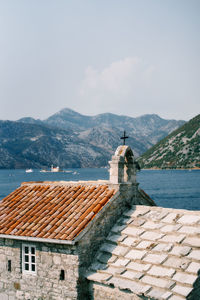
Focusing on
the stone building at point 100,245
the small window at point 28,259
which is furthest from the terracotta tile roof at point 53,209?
the small window at point 28,259

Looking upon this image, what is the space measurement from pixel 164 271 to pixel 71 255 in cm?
300

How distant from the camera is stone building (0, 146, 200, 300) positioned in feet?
33.6

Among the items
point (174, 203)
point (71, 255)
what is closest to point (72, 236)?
point (71, 255)

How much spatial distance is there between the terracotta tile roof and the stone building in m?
0.04

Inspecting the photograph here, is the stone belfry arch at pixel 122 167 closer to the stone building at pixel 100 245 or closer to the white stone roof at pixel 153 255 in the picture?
the stone building at pixel 100 245

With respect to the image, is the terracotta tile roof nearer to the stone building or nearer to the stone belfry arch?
the stone building

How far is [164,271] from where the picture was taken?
10156mm

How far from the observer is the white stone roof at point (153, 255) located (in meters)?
9.70

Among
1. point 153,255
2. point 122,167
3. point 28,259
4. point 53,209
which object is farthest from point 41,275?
point 122,167

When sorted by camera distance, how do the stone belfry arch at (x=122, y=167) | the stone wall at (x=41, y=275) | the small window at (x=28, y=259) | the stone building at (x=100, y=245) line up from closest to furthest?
the stone building at (x=100, y=245) → the stone wall at (x=41, y=275) → the small window at (x=28, y=259) → the stone belfry arch at (x=122, y=167)

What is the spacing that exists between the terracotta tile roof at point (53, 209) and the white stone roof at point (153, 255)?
124cm

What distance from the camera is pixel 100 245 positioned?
12328 mm

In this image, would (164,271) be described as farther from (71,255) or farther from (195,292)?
(71,255)

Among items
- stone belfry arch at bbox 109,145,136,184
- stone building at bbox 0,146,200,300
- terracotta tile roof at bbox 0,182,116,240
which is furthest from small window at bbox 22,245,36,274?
stone belfry arch at bbox 109,145,136,184
